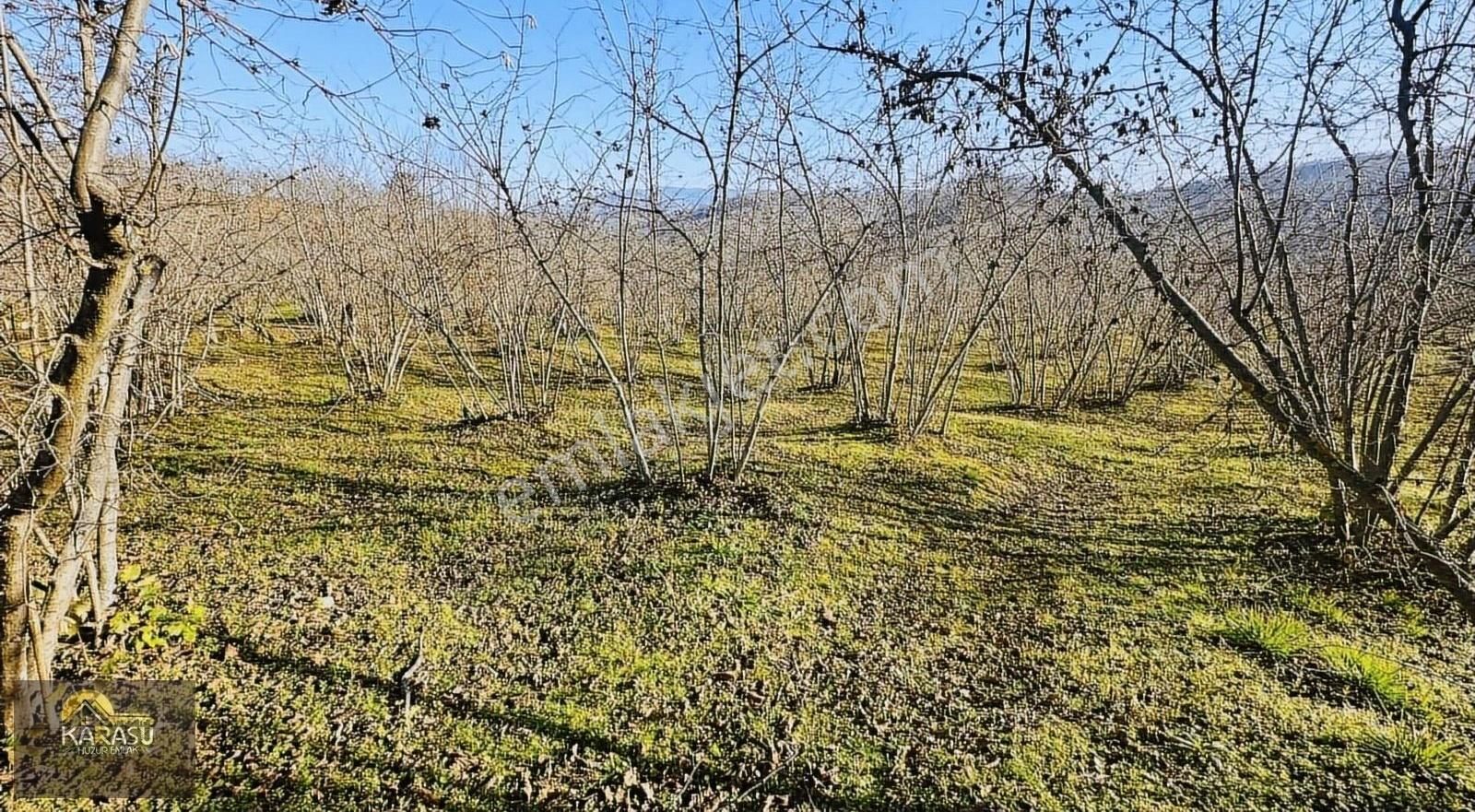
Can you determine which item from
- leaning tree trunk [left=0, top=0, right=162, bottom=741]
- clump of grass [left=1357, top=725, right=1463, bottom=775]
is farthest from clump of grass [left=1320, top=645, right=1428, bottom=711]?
leaning tree trunk [left=0, top=0, right=162, bottom=741]

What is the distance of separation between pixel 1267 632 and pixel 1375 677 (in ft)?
1.23

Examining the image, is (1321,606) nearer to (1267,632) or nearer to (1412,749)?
(1267,632)

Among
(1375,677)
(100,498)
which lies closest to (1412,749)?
(1375,677)

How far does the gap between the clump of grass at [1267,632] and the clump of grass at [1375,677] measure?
112 millimetres

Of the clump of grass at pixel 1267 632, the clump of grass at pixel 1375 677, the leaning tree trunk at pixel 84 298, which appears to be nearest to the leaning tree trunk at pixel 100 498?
the leaning tree trunk at pixel 84 298

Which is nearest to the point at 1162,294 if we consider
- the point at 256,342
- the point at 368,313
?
the point at 368,313

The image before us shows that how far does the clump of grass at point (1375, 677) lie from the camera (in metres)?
2.58

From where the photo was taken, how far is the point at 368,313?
22.4 feet

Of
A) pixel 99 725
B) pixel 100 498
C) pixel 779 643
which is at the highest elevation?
pixel 100 498

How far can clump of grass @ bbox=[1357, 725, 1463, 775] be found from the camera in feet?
7.39

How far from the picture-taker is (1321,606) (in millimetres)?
3262

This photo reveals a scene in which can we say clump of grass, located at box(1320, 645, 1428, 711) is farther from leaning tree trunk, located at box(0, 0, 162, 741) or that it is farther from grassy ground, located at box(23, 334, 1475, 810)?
leaning tree trunk, located at box(0, 0, 162, 741)

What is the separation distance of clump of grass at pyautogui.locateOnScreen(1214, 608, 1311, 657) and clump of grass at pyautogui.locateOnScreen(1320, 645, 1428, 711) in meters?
0.11

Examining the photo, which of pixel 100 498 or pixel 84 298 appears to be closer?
pixel 84 298
